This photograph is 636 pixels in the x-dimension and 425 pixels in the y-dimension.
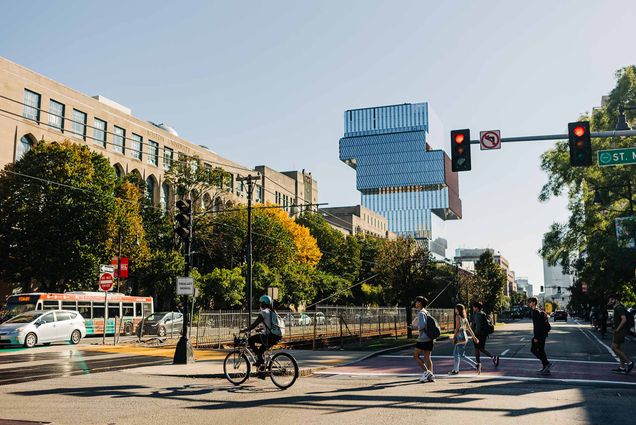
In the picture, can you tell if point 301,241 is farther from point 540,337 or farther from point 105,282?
point 540,337

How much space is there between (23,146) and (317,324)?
3047 cm

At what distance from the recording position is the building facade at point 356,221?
122m

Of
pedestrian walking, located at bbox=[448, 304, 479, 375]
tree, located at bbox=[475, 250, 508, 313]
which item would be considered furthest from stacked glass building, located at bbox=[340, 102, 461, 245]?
pedestrian walking, located at bbox=[448, 304, 479, 375]

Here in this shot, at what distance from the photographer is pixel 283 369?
1195 cm

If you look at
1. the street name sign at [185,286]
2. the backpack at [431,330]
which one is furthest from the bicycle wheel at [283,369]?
the street name sign at [185,286]

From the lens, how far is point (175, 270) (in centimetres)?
4834

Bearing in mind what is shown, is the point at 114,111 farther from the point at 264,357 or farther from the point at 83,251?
the point at 264,357

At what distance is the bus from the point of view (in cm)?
3195

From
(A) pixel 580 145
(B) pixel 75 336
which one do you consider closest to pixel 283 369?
(A) pixel 580 145

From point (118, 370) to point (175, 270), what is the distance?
1318 inches

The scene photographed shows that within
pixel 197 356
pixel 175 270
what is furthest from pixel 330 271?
pixel 197 356

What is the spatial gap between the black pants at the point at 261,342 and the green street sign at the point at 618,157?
981 centimetres

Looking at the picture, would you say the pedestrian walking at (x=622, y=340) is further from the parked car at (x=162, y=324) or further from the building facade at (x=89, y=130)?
the building facade at (x=89, y=130)

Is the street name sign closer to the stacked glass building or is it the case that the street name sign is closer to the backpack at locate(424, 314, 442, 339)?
the backpack at locate(424, 314, 442, 339)
